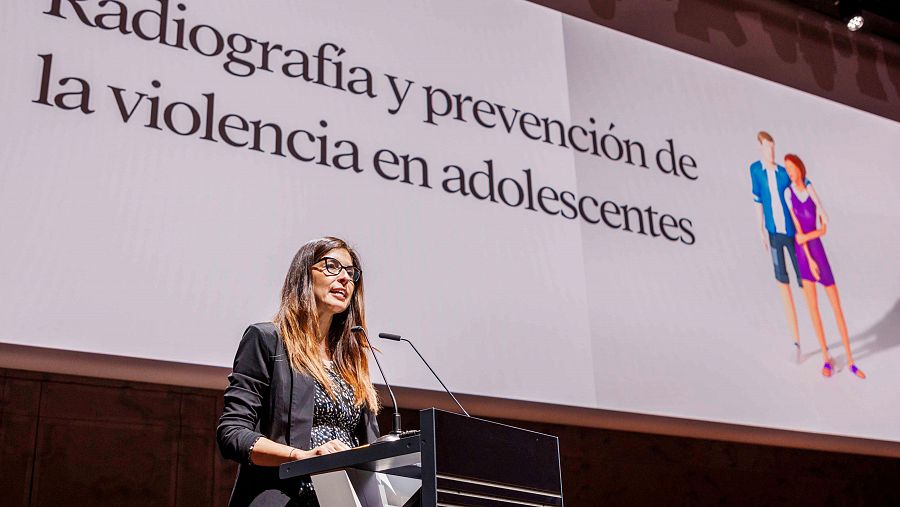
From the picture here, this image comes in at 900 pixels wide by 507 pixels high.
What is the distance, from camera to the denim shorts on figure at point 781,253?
415cm

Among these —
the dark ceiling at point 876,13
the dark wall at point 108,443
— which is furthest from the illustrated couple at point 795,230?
the dark wall at point 108,443

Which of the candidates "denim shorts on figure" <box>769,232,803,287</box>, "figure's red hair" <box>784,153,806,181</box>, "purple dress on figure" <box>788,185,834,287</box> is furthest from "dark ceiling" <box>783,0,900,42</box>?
"denim shorts on figure" <box>769,232,803,287</box>

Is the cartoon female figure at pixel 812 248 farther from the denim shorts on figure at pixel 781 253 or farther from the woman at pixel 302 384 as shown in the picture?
the woman at pixel 302 384

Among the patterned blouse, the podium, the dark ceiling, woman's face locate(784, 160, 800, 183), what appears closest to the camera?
the podium

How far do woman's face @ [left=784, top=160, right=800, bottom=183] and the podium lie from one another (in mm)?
2999

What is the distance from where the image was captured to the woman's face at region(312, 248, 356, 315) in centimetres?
217

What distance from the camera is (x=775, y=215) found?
4277mm

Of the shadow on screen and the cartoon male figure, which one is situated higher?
the cartoon male figure

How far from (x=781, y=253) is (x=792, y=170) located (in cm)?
48

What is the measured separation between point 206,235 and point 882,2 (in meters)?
4.07

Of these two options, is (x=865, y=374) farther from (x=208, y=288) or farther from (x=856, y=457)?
(x=208, y=288)

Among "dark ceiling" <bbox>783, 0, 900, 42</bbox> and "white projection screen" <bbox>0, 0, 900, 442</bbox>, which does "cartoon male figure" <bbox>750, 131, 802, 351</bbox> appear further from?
"dark ceiling" <bbox>783, 0, 900, 42</bbox>

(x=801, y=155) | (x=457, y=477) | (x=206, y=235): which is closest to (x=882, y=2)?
(x=801, y=155)

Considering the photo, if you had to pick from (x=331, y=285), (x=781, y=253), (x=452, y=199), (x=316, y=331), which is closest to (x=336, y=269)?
(x=331, y=285)
